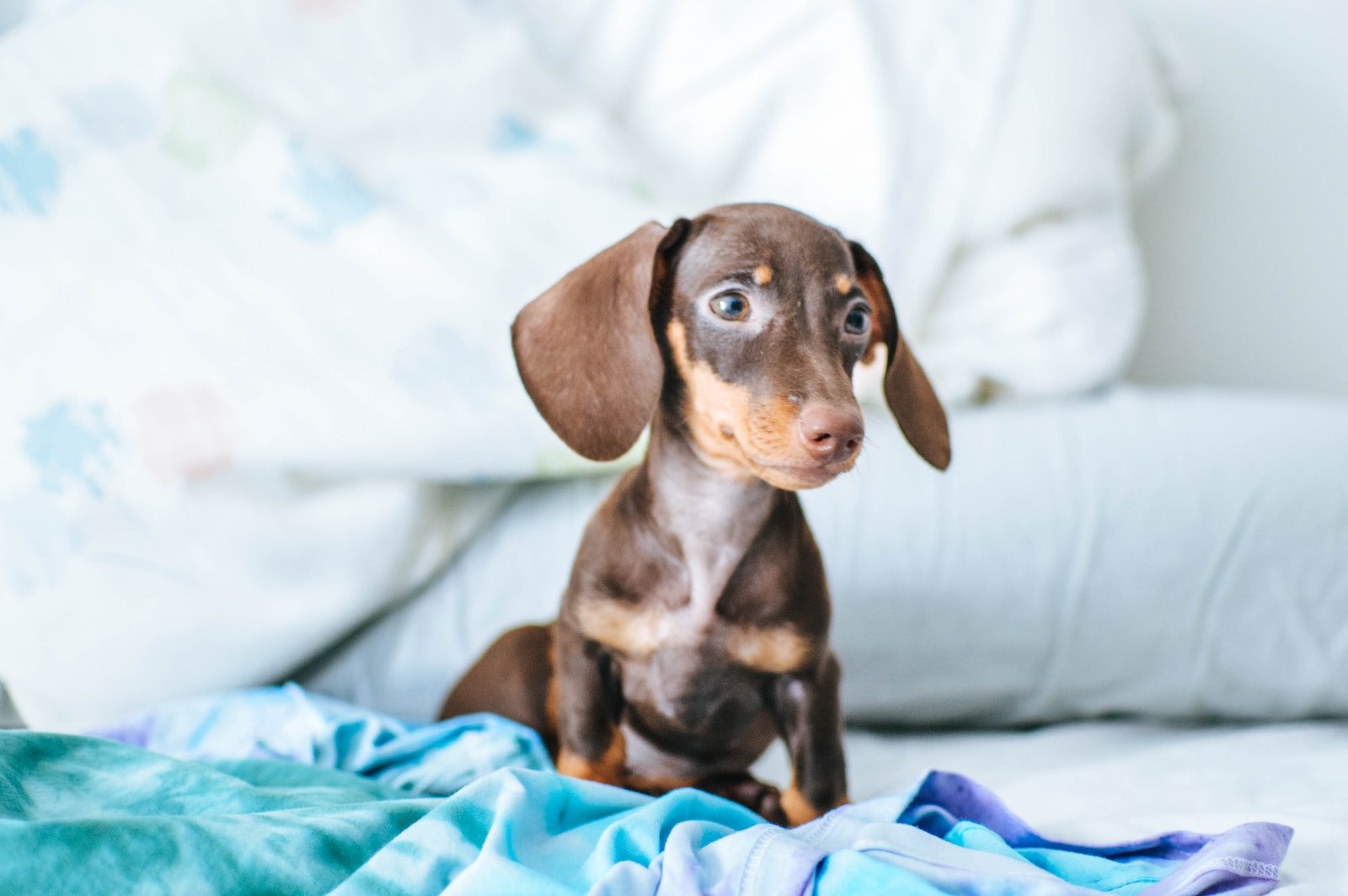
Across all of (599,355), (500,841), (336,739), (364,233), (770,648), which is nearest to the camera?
(500,841)

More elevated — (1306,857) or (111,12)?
(111,12)

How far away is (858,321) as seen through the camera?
0.92 meters

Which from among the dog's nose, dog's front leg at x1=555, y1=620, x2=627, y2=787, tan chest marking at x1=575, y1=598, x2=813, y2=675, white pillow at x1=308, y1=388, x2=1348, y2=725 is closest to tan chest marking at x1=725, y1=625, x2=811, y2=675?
tan chest marking at x1=575, y1=598, x2=813, y2=675

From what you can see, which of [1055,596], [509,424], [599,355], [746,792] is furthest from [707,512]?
[1055,596]

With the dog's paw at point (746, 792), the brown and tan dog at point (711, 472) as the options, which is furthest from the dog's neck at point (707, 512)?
the dog's paw at point (746, 792)

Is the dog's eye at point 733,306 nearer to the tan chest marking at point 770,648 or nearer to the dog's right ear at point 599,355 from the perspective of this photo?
the dog's right ear at point 599,355

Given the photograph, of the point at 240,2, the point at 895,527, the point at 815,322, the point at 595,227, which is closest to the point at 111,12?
the point at 240,2

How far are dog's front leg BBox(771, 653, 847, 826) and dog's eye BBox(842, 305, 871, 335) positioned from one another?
12.3 inches

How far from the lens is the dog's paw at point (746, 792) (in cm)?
107

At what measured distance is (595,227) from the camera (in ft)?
4.90

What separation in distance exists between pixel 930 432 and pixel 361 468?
28.1 inches

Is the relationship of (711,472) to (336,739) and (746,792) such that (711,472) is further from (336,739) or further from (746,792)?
(336,739)

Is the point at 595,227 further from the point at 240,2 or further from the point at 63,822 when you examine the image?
the point at 63,822

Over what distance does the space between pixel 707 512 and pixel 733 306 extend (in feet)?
0.68
